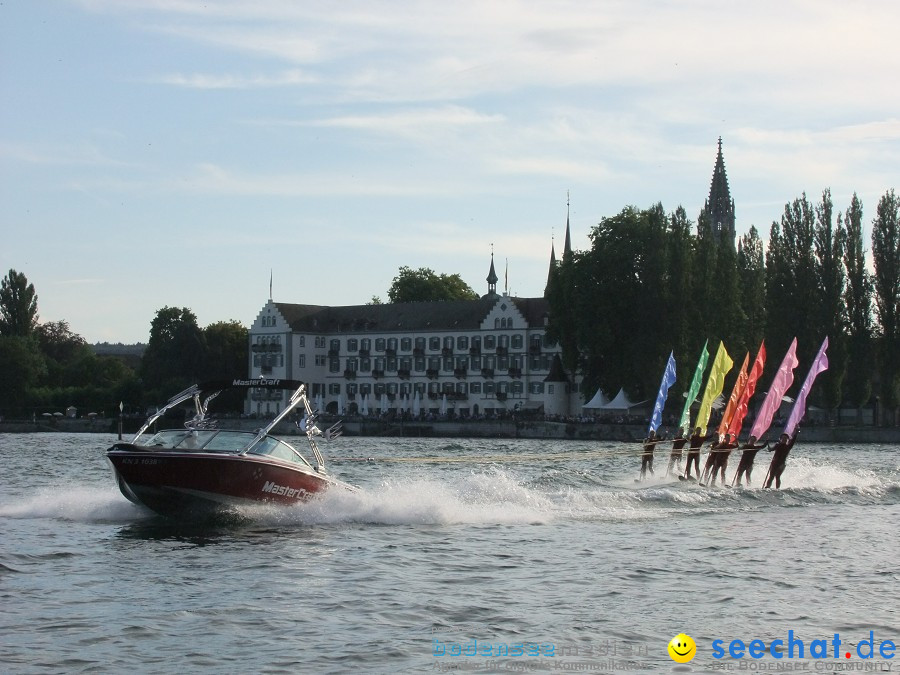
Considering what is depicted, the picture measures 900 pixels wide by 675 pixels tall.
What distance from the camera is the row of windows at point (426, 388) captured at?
13375cm

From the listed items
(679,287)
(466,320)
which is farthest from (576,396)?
(679,287)

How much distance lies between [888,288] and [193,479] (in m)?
74.9

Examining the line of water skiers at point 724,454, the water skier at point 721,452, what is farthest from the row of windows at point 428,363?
the water skier at point 721,452

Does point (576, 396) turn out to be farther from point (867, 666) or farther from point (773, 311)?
point (867, 666)

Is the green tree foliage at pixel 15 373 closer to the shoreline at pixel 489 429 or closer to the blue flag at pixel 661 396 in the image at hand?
the shoreline at pixel 489 429

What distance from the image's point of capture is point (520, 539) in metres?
26.8

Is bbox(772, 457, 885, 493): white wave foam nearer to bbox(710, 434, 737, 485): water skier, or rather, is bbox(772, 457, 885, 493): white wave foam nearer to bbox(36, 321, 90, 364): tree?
bbox(710, 434, 737, 485): water skier

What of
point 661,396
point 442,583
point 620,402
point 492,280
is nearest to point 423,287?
point 492,280

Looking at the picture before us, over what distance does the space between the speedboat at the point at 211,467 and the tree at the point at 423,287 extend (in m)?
133

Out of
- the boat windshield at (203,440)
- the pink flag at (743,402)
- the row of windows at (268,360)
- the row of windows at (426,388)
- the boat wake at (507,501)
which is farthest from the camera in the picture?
the row of windows at (268,360)

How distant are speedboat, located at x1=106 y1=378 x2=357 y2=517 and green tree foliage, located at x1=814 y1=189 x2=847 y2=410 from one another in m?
68.3

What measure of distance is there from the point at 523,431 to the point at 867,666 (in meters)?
95.9

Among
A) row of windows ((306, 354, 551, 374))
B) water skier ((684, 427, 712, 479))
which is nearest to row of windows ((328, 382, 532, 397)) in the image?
row of windows ((306, 354, 551, 374))

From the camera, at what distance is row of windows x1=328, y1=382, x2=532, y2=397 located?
133750 millimetres
